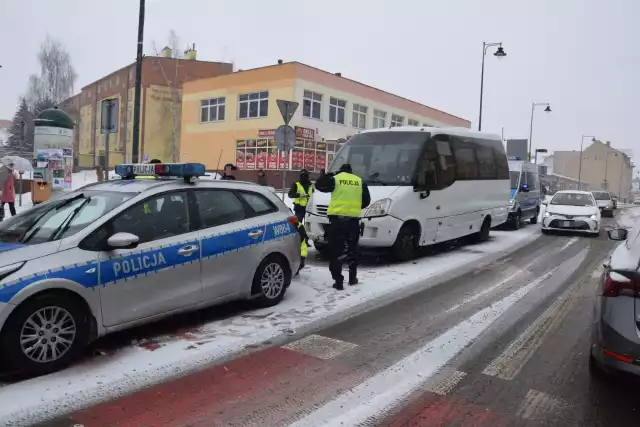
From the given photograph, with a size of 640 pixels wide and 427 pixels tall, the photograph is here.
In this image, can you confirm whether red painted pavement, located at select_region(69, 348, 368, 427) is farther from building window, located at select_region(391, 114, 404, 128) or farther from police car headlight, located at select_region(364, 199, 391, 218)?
building window, located at select_region(391, 114, 404, 128)

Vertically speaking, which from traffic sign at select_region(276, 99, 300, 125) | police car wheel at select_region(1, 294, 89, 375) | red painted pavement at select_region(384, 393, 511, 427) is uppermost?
traffic sign at select_region(276, 99, 300, 125)

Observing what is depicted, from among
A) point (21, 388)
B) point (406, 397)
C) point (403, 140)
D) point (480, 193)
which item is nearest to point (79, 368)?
point (21, 388)

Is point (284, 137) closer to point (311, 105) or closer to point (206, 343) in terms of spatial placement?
point (206, 343)

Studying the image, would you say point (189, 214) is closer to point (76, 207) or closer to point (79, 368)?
point (76, 207)

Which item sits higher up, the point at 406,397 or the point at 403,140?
the point at 403,140

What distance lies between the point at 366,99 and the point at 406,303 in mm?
31743

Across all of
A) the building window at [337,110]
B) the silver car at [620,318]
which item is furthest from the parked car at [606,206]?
the silver car at [620,318]

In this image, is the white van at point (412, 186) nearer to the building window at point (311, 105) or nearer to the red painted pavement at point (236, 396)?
the red painted pavement at point (236, 396)

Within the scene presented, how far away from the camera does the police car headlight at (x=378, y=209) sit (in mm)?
9328

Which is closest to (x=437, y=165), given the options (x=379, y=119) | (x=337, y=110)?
(x=337, y=110)

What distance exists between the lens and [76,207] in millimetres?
5090

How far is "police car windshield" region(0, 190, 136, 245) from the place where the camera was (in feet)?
15.1

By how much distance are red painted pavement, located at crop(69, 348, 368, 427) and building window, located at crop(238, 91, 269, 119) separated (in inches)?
1160

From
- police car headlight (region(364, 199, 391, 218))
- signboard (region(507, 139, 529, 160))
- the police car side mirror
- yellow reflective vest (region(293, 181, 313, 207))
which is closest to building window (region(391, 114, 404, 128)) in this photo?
signboard (region(507, 139, 529, 160))
